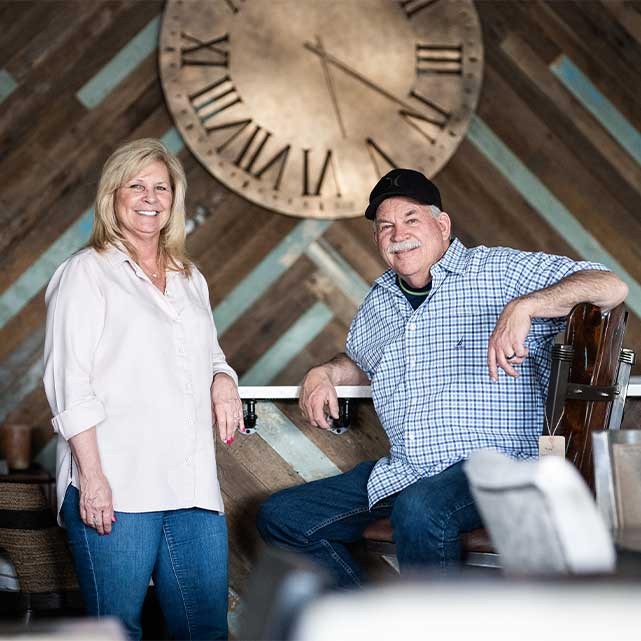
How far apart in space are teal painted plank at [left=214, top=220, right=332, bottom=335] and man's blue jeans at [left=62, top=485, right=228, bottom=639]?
1993mm

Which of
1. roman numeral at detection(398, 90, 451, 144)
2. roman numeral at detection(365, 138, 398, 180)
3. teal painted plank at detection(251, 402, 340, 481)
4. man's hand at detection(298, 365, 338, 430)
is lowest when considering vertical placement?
teal painted plank at detection(251, 402, 340, 481)

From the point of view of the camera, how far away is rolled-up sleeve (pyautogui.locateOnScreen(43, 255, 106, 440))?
6.67 feet

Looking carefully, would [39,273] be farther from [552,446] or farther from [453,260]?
[552,446]

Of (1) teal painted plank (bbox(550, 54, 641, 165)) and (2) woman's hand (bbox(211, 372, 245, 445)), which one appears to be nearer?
(2) woman's hand (bbox(211, 372, 245, 445))

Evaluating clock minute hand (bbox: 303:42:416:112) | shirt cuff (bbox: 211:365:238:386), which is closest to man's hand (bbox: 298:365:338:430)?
shirt cuff (bbox: 211:365:238:386)

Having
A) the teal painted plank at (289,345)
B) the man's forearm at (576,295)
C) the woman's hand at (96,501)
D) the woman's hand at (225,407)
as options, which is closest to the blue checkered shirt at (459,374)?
the man's forearm at (576,295)

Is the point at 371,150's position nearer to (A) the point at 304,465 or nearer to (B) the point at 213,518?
(A) the point at 304,465

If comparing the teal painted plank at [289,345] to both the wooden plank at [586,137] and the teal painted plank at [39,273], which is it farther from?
the wooden plank at [586,137]

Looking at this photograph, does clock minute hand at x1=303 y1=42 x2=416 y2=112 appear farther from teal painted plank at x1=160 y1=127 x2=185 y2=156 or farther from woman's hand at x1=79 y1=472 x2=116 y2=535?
woman's hand at x1=79 y1=472 x2=116 y2=535

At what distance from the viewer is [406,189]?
8.42ft

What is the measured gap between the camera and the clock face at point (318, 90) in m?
4.11

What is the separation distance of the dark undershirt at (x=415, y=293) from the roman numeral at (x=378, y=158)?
5.46 ft

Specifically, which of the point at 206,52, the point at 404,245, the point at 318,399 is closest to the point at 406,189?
the point at 404,245

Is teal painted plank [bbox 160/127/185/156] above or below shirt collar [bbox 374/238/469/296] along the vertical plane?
above
